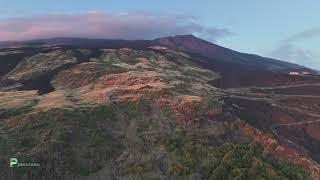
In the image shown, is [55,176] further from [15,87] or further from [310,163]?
[15,87]

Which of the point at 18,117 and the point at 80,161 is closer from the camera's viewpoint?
the point at 80,161

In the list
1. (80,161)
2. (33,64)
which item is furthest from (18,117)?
(33,64)

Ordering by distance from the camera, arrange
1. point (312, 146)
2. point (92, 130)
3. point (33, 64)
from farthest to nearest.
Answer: point (33, 64) → point (312, 146) → point (92, 130)

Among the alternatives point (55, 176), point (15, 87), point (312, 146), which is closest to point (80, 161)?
point (55, 176)

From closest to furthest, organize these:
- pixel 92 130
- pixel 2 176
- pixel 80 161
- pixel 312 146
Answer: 1. pixel 2 176
2. pixel 80 161
3. pixel 92 130
4. pixel 312 146

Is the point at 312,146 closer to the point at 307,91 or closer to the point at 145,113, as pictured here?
the point at 145,113

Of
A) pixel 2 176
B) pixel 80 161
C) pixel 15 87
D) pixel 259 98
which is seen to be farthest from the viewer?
pixel 15 87
